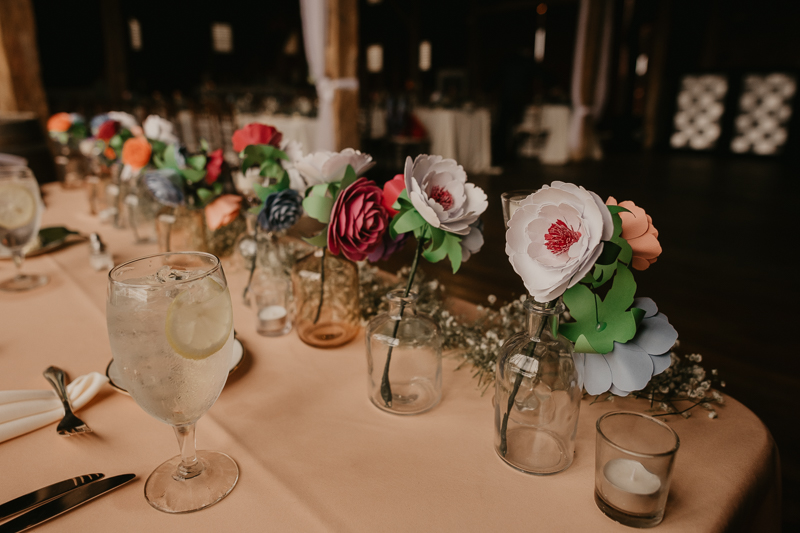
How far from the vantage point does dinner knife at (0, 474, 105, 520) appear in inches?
21.4

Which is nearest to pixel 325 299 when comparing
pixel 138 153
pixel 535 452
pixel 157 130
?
pixel 535 452

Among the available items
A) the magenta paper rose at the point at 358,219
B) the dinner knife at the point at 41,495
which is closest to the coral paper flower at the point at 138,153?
the magenta paper rose at the point at 358,219

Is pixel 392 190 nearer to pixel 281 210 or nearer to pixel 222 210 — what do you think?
pixel 281 210

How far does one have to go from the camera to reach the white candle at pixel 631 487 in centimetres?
54

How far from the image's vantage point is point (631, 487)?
54 centimetres

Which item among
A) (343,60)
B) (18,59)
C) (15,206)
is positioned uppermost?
(343,60)

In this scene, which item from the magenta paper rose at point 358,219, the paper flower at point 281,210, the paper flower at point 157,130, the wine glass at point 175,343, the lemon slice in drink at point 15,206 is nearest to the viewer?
the wine glass at point 175,343

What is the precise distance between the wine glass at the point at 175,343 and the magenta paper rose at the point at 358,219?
207mm

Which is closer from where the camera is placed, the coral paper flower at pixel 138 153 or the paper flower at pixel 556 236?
the paper flower at pixel 556 236

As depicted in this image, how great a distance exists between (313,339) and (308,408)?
22 centimetres

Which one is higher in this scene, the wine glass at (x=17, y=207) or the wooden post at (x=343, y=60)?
the wooden post at (x=343, y=60)

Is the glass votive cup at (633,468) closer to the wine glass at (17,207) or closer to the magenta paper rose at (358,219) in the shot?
the magenta paper rose at (358,219)

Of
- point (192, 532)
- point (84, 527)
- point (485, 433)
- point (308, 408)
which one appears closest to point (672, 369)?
point (485, 433)

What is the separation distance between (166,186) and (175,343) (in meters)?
0.77
